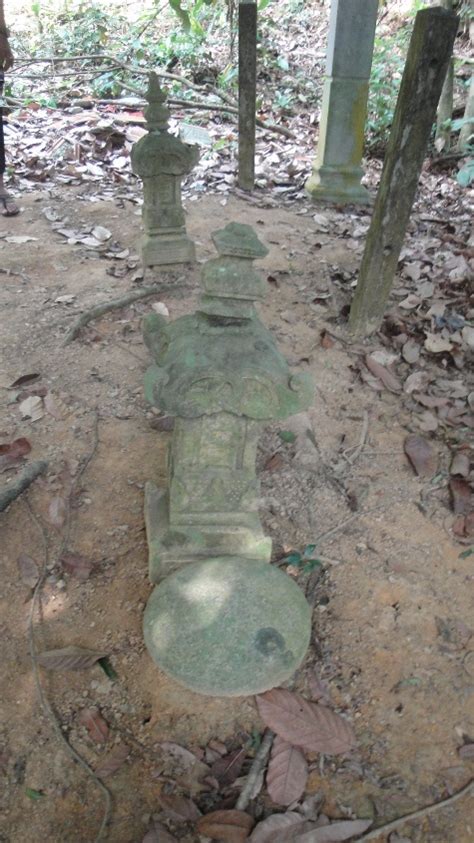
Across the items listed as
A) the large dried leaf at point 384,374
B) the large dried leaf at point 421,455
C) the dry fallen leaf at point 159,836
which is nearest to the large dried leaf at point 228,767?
the dry fallen leaf at point 159,836

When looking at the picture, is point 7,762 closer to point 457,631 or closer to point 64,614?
point 64,614

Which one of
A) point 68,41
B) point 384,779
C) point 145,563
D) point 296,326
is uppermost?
point 68,41

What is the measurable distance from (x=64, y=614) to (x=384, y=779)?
1283mm

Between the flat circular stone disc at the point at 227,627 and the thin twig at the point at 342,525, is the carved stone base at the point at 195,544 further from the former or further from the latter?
the thin twig at the point at 342,525

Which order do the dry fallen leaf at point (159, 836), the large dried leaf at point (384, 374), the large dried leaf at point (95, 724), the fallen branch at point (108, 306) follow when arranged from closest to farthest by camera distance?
the dry fallen leaf at point (159, 836), the large dried leaf at point (95, 724), the large dried leaf at point (384, 374), the fallen branch at point (108, 306)

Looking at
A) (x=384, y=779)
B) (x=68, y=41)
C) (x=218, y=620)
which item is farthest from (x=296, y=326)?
(x=68, y=41)

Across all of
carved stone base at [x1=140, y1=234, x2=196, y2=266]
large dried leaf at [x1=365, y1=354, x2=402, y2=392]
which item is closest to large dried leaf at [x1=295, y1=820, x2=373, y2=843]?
large dried leaf at [x1=365, y1=354, x2=402, y2=392]

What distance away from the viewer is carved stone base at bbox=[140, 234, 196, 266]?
15.9ft

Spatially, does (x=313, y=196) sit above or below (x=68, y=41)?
below

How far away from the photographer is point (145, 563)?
8.41 ft

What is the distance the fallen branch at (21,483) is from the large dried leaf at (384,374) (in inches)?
83.2

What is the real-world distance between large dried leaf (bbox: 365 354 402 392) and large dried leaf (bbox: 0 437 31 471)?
216cm

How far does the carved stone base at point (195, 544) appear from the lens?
2.43 metres

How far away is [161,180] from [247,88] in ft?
7.87
